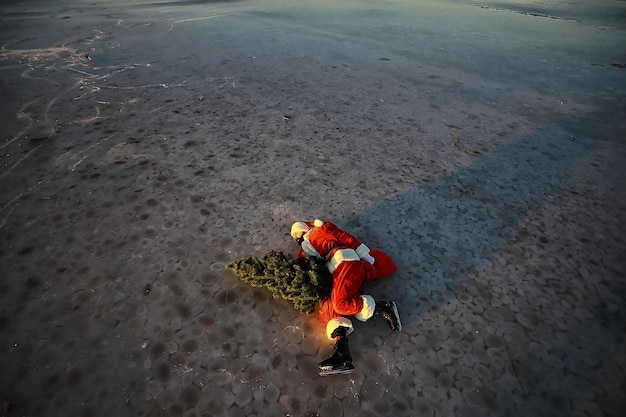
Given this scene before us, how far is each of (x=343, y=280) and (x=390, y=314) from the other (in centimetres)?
32

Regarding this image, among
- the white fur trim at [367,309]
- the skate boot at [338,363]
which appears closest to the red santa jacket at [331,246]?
the white fur trim at [367,309]

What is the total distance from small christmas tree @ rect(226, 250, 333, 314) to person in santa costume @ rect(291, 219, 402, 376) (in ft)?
0.21

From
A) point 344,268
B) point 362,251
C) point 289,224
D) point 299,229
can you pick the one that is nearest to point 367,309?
point 344,268

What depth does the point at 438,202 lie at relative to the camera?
9.05 feet

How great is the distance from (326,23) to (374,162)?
288 inches

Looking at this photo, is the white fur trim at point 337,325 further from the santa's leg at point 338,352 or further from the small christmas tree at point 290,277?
the small christmas tree at point 290,277

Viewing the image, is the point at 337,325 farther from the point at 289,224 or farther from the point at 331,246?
the point at 289,224

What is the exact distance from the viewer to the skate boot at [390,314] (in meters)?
1.79

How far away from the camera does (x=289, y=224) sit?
2.49 m

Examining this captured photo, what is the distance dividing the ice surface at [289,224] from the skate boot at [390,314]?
0.06m

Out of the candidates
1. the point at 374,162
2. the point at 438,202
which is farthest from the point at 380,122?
the point at 438,202

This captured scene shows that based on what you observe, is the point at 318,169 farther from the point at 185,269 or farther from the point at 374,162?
the point at 185,269

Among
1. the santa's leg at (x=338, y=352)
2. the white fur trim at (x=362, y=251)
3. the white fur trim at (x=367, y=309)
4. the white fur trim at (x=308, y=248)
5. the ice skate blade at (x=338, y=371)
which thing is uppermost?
the white fur trim at (x=362, y=251)

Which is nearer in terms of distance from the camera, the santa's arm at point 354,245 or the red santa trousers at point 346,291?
the red santa trousers at point 346,291
